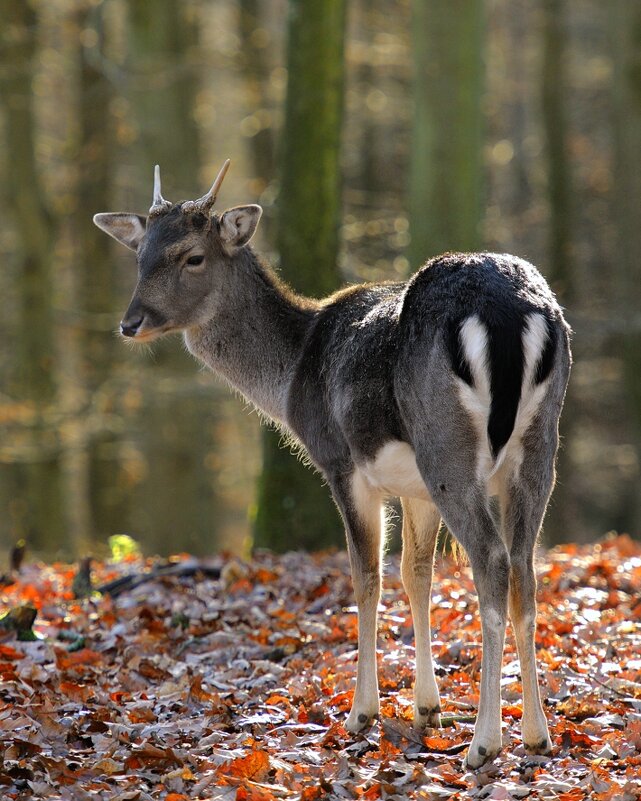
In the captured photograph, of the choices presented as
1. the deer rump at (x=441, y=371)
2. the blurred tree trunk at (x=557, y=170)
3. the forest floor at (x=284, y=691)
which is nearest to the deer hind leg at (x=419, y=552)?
the deer rump at (x=441, y=371)

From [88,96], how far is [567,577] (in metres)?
12.7

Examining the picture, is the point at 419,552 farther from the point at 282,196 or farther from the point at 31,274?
the point at 31,274

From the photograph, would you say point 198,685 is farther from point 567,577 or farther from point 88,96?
point 88,96

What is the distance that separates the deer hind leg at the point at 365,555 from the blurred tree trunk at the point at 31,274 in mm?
10842

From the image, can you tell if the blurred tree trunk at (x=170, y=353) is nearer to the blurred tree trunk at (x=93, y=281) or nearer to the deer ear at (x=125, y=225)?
the blurred tree trunk at (x=93, y=281)

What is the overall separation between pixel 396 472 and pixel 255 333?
168cm

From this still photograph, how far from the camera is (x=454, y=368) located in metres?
5.11

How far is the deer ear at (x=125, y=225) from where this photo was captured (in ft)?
23.3

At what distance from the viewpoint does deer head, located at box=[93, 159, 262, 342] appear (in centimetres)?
673

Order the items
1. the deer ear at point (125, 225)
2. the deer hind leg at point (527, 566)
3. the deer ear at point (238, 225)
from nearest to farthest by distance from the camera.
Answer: the deer hind leg at point (527, 566) → the deer ear at point (238, 225) → the deer ear at point (125, 225)

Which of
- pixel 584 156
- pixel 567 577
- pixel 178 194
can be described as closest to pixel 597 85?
pixel 584 156

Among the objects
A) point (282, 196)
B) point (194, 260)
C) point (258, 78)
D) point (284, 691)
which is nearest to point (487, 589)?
point (284, 691)

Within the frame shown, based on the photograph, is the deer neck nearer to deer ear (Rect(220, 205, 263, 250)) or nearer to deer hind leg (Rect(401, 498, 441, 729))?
deer ear (Rect(220, 205, 263, 250))

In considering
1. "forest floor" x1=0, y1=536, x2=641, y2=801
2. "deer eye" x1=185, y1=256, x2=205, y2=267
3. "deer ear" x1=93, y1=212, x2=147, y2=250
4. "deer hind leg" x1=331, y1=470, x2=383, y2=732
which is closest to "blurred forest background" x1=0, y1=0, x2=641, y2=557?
"forest floor" x1=0, y1=536, x2=641, y2=801
